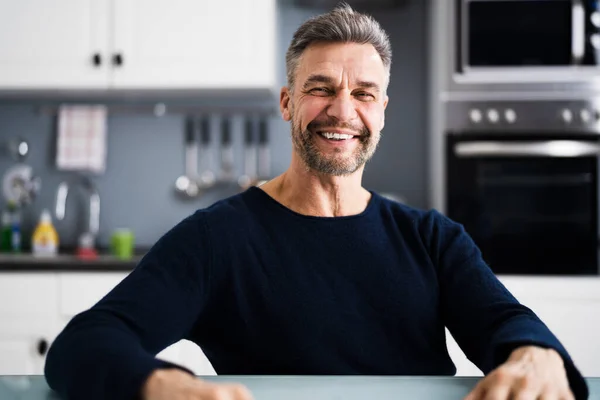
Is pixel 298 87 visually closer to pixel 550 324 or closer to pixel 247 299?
pixel 247 299

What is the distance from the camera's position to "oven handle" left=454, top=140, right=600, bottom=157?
94.7 inches

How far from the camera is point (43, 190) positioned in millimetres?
3029

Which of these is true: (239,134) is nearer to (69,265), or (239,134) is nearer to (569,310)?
(69,265)

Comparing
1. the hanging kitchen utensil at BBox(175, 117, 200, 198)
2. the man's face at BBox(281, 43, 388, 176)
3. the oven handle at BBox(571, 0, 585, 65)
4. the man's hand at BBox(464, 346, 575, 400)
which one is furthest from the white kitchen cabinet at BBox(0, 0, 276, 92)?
the man's hand at BBox(464, 346, 575, 400)

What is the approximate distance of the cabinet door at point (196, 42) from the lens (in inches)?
102

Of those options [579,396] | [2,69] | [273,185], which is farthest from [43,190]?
[579,396]

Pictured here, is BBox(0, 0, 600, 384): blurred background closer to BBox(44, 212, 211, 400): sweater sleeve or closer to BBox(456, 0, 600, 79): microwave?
BBox(456, 0, 600, 79): microwave

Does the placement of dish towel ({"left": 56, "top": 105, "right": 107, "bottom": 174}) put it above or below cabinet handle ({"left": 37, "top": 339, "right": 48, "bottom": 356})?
above

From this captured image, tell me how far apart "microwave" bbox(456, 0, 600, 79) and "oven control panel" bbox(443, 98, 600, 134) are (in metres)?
0.12

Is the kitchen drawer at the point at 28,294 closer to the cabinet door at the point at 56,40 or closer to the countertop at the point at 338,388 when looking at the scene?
the cabinet door at the point at 56,40

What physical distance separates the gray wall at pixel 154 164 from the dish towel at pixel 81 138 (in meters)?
0.09

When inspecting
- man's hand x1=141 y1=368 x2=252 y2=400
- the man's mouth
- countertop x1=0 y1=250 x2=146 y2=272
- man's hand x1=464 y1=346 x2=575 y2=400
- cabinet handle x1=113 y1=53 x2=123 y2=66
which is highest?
cabinet handle x1=113 y1=53 x2=123 y2=66

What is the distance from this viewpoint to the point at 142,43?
102 inches

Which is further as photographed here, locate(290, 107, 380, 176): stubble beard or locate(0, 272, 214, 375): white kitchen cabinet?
locate(0, 272, 214, 375): white kitchen cabinet
